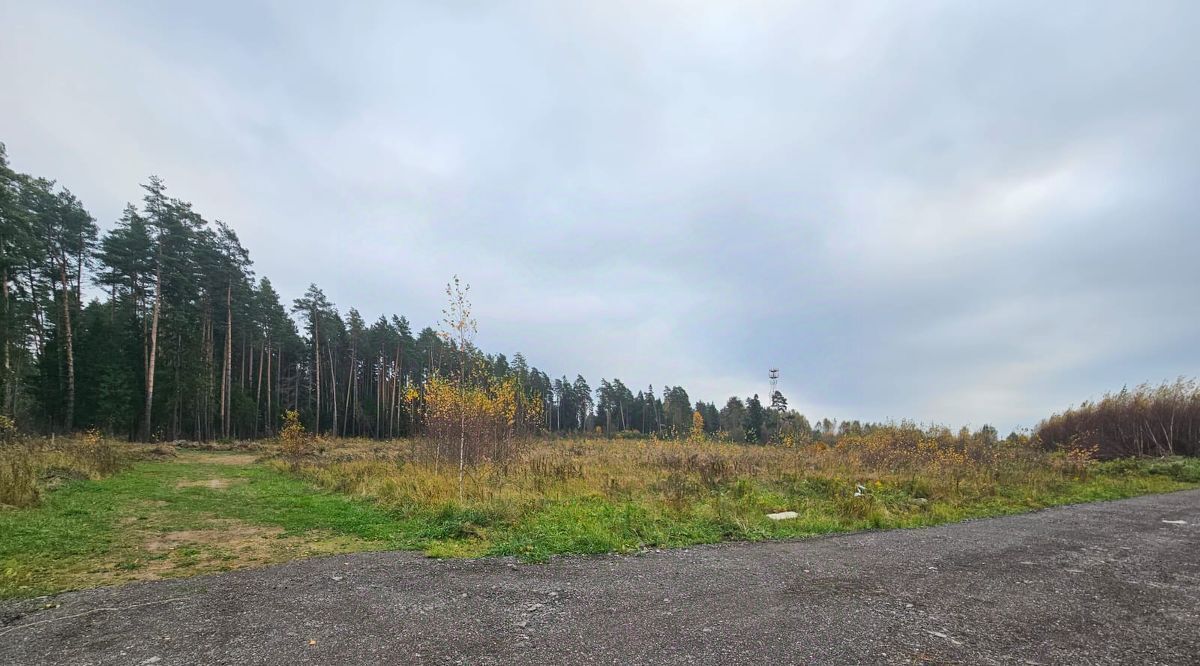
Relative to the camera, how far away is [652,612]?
3.82 m

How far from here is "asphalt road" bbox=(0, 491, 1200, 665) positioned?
122 inches

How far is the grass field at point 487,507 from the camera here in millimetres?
5824

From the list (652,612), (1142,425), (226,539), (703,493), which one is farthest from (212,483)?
(1142,425)

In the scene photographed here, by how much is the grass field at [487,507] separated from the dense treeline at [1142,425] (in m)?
7.00

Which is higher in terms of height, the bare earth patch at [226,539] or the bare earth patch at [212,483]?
the bare earth patch at [226,539]

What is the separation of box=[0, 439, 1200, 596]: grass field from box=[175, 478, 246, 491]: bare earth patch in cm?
4

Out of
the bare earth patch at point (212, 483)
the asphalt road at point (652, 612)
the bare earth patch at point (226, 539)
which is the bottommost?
the bare earth patch at point (212, 483)

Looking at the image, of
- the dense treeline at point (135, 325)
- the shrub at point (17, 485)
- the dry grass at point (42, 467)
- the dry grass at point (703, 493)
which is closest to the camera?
the dry grass at point (703, 493)

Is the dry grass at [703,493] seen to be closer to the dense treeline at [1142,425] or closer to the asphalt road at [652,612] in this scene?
the asphalt road at [652,612]

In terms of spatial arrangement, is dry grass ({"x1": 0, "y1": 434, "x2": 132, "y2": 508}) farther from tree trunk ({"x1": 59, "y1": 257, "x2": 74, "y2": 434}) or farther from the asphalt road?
tree trunk ({"x1": 59, "y1": 257, "x2": 74, "y2": 434})

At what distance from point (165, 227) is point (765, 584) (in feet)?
128

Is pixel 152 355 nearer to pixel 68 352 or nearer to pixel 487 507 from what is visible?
pixel 68 352

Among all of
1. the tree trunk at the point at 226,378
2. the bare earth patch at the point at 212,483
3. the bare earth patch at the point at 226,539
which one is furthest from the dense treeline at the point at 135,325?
the bare earth patch at the point at 226,539

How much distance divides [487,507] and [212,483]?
34.7 ft
